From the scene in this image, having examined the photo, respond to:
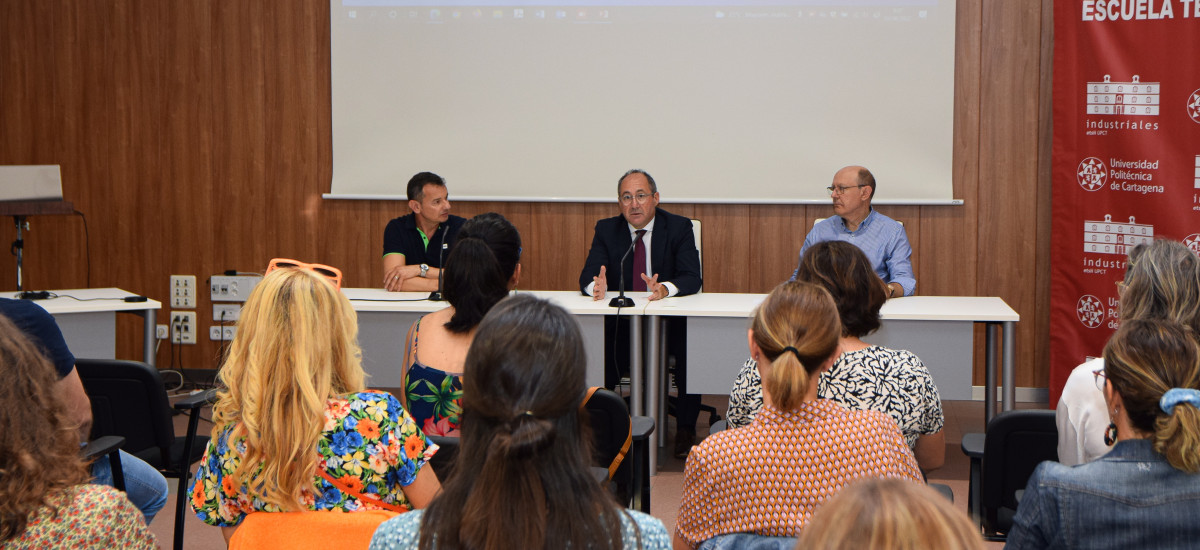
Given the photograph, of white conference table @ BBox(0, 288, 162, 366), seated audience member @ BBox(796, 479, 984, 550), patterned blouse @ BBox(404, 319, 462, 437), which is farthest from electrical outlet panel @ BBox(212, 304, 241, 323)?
seated audience member @ BBox(796, 479, 984, 550)

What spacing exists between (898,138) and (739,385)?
10.8ft

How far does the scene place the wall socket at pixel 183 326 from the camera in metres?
5.72

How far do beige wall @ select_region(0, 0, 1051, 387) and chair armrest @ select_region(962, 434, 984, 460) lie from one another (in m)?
2.87

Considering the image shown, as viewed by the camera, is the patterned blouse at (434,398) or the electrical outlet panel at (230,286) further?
Result: the electrical outlet panel at (230,286)

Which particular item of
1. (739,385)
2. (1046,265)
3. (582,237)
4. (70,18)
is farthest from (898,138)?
(70,18)

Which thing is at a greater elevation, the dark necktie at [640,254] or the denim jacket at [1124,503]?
the dark necktie at [640,254]

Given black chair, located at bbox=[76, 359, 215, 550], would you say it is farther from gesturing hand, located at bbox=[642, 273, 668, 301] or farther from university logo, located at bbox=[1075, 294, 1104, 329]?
university logo, located at bbox=[1075, 294, 1104, 329]

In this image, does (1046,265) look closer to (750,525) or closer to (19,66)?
(750,525)

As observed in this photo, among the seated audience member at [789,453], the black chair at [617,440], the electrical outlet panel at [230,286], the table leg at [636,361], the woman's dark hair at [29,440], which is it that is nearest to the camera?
the woman's dark hair at [29,440]

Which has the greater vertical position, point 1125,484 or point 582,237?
point 582,237

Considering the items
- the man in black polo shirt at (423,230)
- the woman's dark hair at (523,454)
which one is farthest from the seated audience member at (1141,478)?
the man in black polo shirt at (423,230)

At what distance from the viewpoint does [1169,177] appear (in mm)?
4555

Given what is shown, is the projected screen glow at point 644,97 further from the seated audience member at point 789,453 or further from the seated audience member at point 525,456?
the seated audience member at point 525,456

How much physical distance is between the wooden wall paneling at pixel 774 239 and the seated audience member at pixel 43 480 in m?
4.11
